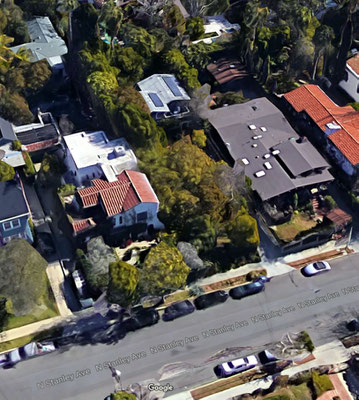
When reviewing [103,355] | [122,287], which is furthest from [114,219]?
[103,355]

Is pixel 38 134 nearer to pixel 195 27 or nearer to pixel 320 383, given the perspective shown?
pixel 195 27

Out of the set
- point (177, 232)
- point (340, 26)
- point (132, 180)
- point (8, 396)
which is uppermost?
point (340, 26)

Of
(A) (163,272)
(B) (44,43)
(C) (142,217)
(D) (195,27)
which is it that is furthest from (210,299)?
(B) (44,43)

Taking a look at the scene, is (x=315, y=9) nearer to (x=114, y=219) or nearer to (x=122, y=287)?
(x=114, y=219)

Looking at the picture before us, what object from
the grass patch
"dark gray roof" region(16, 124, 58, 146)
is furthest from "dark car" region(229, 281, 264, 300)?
"dark gray roof" region(16, 124, 58, 146)

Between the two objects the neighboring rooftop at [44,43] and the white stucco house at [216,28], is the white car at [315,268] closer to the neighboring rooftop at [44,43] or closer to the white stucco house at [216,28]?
the white stucco house at [216,28]

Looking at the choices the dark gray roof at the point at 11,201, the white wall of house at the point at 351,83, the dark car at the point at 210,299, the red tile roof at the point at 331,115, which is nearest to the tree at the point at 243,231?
the dark car at the point at 210,299
